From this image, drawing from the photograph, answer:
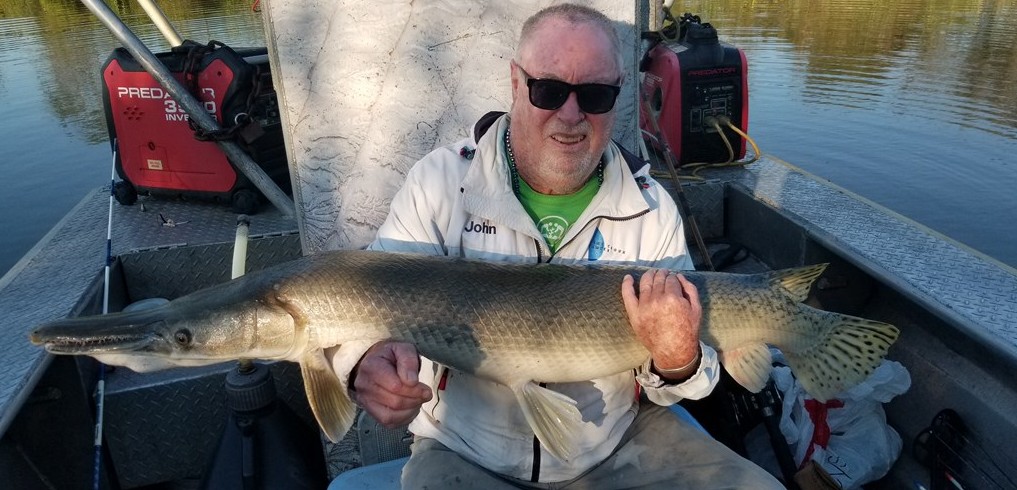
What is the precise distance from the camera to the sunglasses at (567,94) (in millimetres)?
2545

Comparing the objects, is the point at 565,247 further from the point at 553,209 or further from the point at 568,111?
the point at 568,111

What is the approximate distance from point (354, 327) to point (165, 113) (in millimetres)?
3073

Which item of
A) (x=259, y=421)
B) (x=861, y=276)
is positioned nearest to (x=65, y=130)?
(x=259, y=421)

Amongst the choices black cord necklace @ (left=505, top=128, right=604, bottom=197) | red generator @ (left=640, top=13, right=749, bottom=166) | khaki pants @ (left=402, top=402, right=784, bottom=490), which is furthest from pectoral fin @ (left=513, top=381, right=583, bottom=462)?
red generator @ (left=640, top=13, right=749, bottom=166)

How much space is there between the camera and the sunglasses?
8.35 ft

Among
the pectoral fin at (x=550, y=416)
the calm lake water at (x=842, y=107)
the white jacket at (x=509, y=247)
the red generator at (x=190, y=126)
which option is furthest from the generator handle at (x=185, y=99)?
the calm lake water at (x=842, y=107)

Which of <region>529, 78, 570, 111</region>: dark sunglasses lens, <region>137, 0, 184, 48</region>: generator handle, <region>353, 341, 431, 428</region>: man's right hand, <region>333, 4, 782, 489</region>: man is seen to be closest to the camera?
<region>353, 341, 431, 428</region>: man's right hand

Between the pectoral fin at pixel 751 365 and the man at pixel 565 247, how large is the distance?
0.69 ft

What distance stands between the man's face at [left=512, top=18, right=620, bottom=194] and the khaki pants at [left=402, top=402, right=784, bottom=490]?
107cm

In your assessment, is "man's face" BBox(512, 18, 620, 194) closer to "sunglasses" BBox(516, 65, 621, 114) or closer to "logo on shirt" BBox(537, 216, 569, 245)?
"sunglasses" BBox(516, 65, 621, 114)

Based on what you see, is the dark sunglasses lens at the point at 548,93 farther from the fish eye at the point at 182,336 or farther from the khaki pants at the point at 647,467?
the fish eye at the point at 182,336

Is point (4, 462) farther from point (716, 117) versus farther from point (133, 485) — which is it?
point (716, 117)

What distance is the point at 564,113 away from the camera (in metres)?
2.57

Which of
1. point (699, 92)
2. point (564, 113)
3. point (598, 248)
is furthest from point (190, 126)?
point (699, 92)
